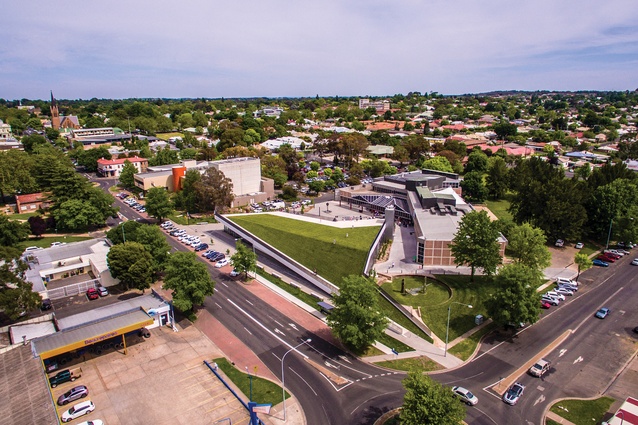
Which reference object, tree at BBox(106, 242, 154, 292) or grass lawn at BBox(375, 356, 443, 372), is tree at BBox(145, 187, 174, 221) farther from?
grass lawn at BBox(375, 356, 443, 372)

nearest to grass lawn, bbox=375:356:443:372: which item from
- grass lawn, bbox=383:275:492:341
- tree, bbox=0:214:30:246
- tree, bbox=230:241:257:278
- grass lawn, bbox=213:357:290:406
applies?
grass lawn, bbox=383:275:492:341

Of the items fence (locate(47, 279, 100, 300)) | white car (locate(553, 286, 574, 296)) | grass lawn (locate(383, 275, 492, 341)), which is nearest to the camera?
grass lawn (locate(383, 275, 492, 341))

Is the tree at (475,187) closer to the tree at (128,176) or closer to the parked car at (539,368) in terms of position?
the parked car at (539,368)

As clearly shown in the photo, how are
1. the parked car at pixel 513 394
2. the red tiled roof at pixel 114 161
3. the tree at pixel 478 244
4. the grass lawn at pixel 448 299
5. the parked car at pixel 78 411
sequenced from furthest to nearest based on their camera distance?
1. the red tiled roof at pixel 114 161
2. the tree at pixel 478 244
3. the grass lawn at pixel 448 299
4. the parked car at pixel 513 394
5. the parked car at pixel 78 411

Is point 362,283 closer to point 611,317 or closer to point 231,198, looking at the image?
point 611,317

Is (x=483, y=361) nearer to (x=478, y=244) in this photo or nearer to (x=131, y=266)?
(x=478, y=244)

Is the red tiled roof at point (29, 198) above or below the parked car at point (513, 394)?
above

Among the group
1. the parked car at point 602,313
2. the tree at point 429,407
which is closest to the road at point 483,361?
the parked car at point 602,313
